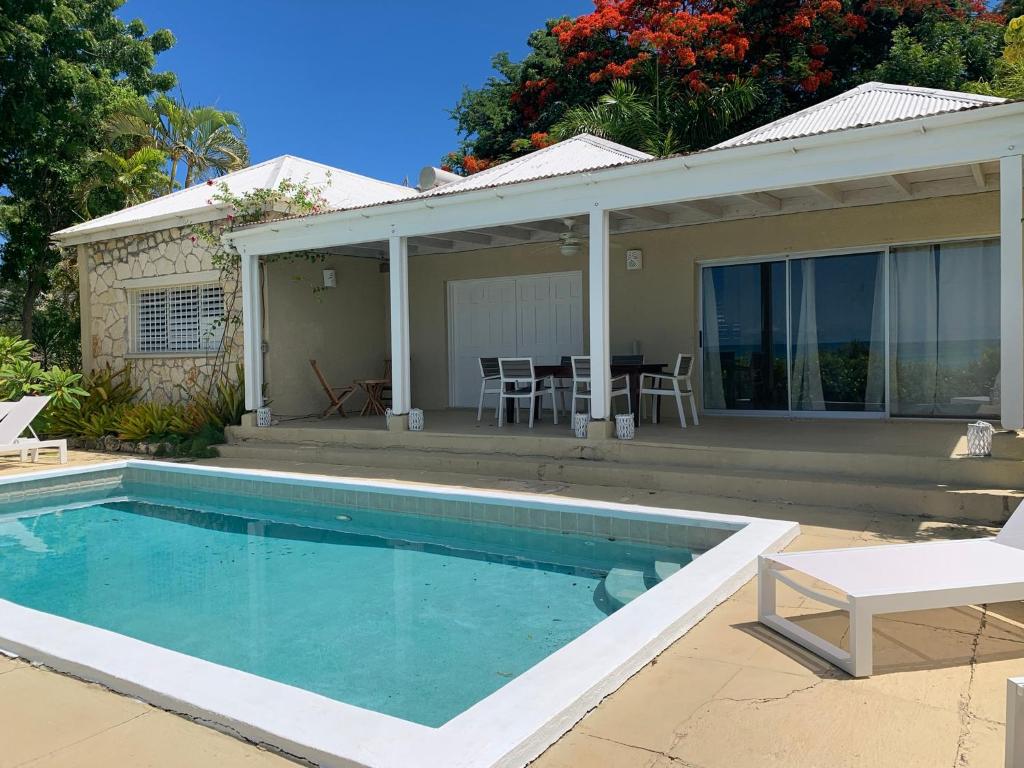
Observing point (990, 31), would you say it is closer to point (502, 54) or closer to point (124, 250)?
point (502, 54)

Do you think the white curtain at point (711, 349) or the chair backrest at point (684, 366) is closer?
the chair backrest at point (684, 366)

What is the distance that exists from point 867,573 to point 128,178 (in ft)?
60.5

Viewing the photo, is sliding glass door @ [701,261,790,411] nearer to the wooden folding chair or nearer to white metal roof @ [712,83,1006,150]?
white metal roof @ [712,83,1006,150]

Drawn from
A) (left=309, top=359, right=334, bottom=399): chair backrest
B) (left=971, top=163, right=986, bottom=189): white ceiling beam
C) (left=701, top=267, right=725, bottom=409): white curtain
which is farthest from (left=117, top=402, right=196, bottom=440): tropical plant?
(left=971, top=163, right=986, bottom=189): white ceiling beam

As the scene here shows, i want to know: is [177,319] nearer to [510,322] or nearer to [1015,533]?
[510,322]

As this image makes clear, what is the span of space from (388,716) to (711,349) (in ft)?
28.5

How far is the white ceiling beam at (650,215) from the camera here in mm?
9680

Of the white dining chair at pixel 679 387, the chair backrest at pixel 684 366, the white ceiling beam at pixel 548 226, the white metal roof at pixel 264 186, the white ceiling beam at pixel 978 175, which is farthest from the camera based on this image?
the white metal roof at pixel 264 186

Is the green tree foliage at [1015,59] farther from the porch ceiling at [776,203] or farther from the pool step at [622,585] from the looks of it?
the pool step at [622,585]

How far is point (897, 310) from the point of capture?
9.55 metres

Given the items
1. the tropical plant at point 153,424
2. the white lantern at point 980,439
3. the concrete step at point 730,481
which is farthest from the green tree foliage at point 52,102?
the white lantern at point 980,439

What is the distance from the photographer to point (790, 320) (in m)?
10.2

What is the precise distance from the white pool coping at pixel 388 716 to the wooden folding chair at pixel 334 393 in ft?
25.1

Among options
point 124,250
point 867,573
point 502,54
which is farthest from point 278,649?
point 502,54
